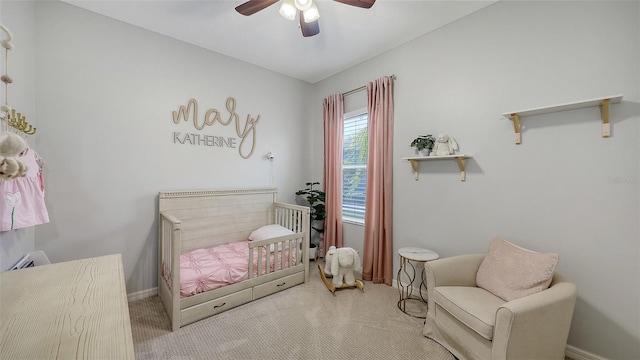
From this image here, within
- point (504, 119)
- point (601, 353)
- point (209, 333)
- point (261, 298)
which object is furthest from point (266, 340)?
point (504, 119)

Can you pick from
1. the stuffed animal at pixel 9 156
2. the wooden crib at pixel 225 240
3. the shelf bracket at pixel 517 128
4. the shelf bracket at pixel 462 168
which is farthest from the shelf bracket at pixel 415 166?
the stuffed animal at pixel 9 156

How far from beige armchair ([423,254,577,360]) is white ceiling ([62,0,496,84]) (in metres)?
2.18

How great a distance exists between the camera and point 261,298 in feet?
8.05

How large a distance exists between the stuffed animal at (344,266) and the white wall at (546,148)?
70cm

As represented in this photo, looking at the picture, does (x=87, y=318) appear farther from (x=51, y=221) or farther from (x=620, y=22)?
(x=620, y=22)

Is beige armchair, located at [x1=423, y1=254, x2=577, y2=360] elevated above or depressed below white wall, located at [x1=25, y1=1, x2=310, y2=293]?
below

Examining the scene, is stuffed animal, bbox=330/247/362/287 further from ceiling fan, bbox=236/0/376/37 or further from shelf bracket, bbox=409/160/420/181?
ceiling fan, bbox=236/0/376/37

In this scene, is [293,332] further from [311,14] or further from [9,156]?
[311,14]

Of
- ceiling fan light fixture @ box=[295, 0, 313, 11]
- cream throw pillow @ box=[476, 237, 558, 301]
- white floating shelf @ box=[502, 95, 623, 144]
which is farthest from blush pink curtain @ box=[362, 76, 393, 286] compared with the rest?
ceiling fan light fixture @ box=[295, 0, 313, 11]

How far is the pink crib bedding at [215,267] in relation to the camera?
2062mm

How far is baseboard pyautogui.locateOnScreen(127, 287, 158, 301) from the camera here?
2434 mm

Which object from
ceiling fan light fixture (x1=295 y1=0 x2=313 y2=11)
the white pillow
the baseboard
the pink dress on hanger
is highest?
ceiling fan light fixture (x1=295 y1=0 x2=313 y2=11)

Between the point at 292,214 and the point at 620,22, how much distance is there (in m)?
3.13

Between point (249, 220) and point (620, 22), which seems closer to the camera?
point (620, 22)
